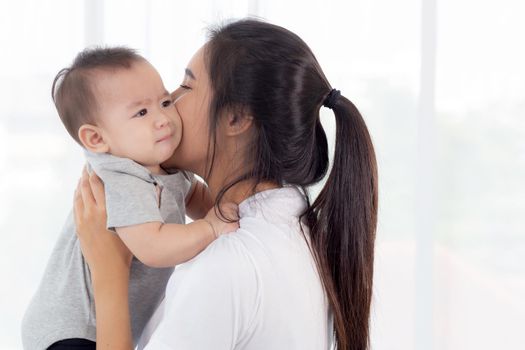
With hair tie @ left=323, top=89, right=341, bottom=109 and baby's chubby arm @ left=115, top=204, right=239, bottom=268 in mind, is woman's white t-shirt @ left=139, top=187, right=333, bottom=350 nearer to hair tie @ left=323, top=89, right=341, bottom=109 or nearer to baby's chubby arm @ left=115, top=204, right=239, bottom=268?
baby's chubby arm @ left=115, top=204, right=239, bottom=268

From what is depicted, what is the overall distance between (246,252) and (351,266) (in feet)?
0.95

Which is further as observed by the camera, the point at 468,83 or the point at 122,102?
the point at 468,83

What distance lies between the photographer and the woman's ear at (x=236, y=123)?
1279mm

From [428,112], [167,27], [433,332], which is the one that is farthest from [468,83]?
[167,27]

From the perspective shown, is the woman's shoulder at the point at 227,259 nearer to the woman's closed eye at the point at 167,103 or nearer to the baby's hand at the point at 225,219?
the baby's hand at the point at 225,219

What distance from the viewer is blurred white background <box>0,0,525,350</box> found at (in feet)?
7.80

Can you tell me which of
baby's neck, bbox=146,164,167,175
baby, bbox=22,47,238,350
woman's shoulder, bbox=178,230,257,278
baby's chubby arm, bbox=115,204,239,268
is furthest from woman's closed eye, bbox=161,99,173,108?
woman's shoulder, bbox=178,230,257,278

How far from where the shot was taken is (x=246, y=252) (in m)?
1.15

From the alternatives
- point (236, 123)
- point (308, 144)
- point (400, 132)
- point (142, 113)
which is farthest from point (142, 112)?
point (400, 132)

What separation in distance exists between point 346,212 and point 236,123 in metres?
0.27

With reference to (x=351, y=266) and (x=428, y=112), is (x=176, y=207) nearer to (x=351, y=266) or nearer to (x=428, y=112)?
(x=351, y=266)

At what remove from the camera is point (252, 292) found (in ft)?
3.74

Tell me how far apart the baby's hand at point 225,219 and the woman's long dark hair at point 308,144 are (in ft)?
0.10

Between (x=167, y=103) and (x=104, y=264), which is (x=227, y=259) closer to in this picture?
(x=104, y=264)
